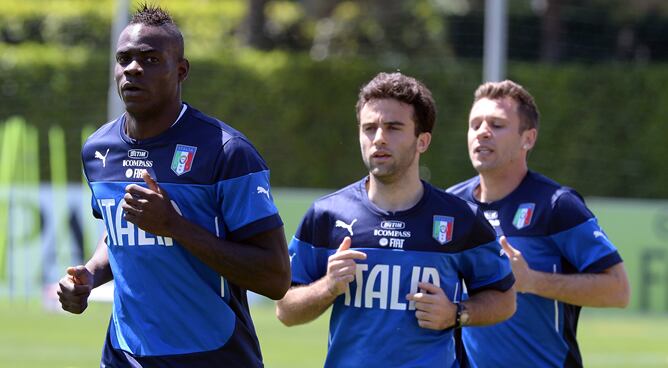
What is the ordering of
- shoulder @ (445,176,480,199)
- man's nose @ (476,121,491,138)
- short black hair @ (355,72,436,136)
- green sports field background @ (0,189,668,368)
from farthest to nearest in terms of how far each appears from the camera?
green sports field background @ (0,189,668,368)
shoulder @ (445,176,480,199)
man's nose @ (476,121,491,138)
short black hair @ (355,72,436,136)

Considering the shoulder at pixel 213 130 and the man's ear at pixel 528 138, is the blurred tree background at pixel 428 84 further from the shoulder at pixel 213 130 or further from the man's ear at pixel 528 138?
the shoulder at pixel 213 130

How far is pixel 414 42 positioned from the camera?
Answer: 23547mm

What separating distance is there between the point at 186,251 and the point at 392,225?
101cm

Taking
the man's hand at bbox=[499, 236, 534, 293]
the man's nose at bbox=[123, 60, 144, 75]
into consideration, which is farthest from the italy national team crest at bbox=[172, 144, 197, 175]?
the man's hand at bbox=[499, 236, 534, 293]

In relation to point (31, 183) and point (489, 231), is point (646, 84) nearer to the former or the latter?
point (31, 183)

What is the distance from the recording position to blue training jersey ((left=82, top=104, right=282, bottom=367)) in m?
4.62

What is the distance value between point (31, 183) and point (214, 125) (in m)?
14.0

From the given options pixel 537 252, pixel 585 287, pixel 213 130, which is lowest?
pixel 585 287

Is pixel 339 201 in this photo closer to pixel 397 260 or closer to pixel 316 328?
pixel 397 260

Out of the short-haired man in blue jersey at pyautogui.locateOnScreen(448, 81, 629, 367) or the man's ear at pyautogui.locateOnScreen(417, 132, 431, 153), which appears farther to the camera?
the short-haired man in blue jersey at pyautogui.locateOnScreen(448, 81, 629, 367)

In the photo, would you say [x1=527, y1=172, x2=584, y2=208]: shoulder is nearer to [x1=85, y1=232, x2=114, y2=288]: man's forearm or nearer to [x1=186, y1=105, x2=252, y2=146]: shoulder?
[x1=186, y1=105, x2=252, y2=146]: shoulder

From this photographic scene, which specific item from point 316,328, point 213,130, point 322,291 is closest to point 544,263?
point 322,291

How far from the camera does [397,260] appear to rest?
518cm

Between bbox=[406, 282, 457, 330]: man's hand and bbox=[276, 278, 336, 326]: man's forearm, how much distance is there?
354mm
